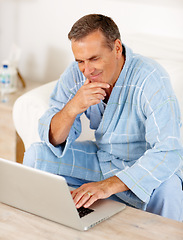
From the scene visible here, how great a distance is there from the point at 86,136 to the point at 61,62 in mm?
885

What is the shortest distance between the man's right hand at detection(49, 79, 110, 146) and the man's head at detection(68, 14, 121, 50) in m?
0.16

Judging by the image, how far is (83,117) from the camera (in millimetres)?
2057

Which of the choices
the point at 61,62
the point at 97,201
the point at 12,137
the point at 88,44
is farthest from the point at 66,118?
the point at 61,62

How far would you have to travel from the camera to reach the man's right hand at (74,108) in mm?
1504

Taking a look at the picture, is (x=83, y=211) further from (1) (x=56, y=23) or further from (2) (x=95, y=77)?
(1) (x=56, y=23)

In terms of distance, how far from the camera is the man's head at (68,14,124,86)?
1.45 metres

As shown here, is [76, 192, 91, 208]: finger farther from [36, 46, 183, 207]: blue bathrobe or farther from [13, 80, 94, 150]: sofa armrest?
[13, 80, 94, 150]: sofa armrest

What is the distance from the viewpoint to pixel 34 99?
205 cm

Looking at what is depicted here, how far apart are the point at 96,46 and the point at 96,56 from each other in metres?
0.03

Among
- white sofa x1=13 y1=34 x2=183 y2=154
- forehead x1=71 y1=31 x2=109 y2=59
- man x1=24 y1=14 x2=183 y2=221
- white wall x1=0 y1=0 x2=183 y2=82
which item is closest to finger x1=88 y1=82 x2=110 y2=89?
man x1=24 y1=14 x2=183 y2=221

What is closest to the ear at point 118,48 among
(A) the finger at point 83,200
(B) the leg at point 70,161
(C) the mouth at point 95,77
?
(C) the mouth at point 95,77

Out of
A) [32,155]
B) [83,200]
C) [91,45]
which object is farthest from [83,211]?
[91,45]

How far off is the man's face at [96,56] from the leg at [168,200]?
16.9 inches

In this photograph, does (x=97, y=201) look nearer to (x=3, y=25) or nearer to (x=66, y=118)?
(x=66, y=118)
